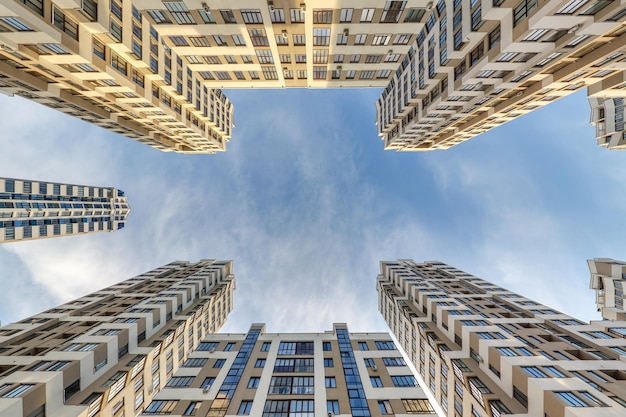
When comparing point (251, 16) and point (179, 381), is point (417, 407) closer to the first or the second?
point (179, 381)

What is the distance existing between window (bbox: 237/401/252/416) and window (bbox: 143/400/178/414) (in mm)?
9062

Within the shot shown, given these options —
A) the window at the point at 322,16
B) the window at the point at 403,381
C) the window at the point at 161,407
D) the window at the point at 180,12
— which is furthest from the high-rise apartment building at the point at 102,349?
the window at the point at 322,16

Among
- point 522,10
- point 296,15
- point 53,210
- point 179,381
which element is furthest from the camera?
point 53,210

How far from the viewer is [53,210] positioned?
7931cm

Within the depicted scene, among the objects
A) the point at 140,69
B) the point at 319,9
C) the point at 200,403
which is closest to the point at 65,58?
the point at 140,69

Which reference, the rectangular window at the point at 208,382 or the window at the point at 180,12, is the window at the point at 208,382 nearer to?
the rectangular window at the point at 208,382

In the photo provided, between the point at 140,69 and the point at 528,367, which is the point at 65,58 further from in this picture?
the point at 528,367

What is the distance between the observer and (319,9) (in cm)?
3412

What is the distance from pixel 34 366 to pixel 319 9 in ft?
168

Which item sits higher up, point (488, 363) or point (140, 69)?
point (140, 69)

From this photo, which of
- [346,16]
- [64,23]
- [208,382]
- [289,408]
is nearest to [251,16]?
[346,16]

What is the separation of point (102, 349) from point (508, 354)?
154 feet

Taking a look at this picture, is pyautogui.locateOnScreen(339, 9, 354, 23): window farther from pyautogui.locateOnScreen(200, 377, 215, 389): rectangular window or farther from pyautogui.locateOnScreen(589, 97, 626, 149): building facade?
pyautogui.locateOnScreen(589, 97, 626, 149): building facade

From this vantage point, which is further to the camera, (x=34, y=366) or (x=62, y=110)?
(x=62, y=110)
